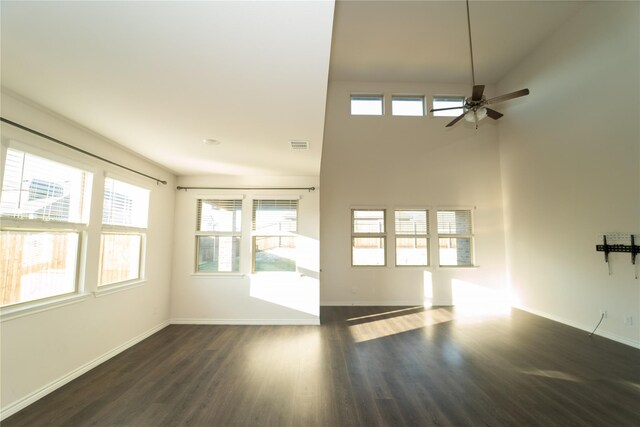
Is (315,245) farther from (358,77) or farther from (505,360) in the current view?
(358,77)

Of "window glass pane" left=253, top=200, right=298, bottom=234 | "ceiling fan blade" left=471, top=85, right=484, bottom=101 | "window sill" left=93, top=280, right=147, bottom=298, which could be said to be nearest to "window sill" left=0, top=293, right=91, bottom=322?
"window sill" left=93, top=280, right=147, bottom=298

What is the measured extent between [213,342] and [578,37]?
25.1 ft

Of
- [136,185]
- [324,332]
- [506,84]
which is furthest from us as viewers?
[506,84]

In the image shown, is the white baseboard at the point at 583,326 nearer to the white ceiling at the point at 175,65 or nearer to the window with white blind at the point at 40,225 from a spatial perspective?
the white ceiling at the point at 175,65

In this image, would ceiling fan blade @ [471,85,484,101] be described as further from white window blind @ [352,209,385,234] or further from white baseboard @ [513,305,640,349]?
white baseboard @ [513,305,640,349]

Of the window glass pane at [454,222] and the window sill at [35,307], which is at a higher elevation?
the window glass pane at [454,222]

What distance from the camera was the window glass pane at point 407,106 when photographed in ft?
21.8

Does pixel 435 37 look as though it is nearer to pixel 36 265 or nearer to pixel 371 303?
pixel 371 303

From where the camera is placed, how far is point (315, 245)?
189 inches

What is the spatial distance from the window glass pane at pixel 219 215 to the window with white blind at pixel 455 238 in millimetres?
4468

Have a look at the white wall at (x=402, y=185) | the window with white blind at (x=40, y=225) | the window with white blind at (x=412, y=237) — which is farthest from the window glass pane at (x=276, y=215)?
the window with white blind at (x=412, y=237)

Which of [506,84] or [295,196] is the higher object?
[506,84]

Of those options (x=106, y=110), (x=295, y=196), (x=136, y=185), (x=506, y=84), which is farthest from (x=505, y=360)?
(x=506, y=84)

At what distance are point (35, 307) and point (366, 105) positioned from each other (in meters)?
6.59
